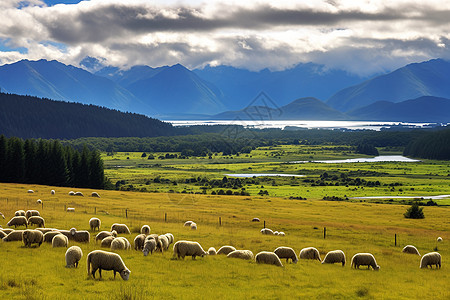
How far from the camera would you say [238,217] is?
2261 inches

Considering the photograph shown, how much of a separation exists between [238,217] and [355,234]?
16.0 meters

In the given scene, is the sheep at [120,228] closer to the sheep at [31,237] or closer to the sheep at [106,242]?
the sheep at [106,242]

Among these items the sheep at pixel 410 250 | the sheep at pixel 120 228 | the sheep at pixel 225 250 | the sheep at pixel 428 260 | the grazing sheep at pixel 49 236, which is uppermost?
the grazing sheep at pixel 49 236

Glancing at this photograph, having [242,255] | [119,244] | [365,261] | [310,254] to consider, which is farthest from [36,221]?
[365,261]

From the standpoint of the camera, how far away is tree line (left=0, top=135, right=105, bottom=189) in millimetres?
96750

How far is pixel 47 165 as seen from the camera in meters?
102

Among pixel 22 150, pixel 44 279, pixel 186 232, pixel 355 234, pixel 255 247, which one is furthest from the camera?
pixel 22 150

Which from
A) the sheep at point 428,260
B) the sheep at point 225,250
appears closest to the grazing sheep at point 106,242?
the sheep at point 225,250

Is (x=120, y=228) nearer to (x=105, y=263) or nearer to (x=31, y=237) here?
(x=31, y=237)

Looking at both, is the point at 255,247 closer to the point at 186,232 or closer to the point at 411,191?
the point at 186,232

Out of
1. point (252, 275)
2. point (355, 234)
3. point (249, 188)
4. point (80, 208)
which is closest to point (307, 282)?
point (252, 275)

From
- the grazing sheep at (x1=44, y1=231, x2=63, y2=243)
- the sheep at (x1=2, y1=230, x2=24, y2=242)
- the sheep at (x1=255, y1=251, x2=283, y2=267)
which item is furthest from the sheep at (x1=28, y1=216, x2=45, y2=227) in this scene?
the sheep at (x1=255, y1=251, x2=283, y2=267)

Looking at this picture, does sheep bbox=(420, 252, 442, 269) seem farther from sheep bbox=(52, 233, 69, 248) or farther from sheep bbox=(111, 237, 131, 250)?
sheep bbox=(52, 233, 69, 248)

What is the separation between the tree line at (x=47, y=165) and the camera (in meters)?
96.8
